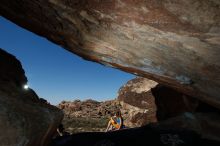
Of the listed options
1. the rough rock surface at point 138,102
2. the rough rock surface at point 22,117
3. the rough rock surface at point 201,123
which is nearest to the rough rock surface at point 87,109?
the rough rock surface at point 138,102

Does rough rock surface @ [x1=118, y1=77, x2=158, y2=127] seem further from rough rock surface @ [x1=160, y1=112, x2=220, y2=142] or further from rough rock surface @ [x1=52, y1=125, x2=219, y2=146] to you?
rough rock surface @ [x1=52, y1=125, x2=219, y2=146]

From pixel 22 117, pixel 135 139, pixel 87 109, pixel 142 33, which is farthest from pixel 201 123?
pixel 87 109

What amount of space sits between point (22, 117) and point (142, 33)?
13.0 ft

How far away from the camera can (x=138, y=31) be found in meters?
7.22

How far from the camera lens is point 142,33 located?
23.7 feet

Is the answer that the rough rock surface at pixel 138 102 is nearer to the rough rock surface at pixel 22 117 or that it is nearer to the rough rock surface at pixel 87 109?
the rough rock surface at pixel 22 117

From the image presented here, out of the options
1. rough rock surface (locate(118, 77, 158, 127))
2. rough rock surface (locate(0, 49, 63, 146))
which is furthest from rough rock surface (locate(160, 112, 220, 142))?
rough rock surface (locate(0, 49, 63, 146))

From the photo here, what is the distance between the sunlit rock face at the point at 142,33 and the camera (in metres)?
6.06

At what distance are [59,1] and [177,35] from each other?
10.3 feet

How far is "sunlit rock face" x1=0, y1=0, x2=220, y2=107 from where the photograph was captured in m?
6.06

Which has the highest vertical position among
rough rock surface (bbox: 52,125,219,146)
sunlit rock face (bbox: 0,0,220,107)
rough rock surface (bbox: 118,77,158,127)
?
rough rock surface (bbox: 118,77,158,127)

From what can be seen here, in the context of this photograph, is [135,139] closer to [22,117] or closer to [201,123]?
[201,123]

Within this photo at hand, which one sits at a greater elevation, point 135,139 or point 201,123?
point 201,123

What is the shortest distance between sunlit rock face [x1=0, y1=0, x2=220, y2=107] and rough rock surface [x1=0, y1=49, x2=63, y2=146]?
241 centimetres
